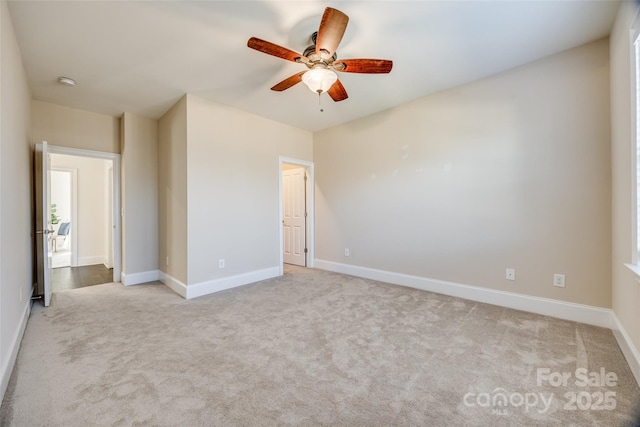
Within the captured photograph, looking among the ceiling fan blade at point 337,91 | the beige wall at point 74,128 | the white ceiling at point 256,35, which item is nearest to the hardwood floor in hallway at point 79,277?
the beige wall at point 74,128

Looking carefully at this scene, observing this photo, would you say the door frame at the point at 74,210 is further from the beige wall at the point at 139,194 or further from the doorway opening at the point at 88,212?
the beige wall at the point at 139,194

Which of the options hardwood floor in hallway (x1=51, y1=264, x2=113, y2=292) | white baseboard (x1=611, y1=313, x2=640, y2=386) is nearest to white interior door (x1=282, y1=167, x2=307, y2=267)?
hardwood floor in hallway (x1=51, y1=264, x2=113, y2=292)

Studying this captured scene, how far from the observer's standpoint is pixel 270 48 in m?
2.02

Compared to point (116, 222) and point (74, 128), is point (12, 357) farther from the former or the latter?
point (74, 128)

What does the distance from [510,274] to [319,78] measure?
288 cm

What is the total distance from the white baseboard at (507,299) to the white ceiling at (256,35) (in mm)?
2489

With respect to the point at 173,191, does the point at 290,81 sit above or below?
above

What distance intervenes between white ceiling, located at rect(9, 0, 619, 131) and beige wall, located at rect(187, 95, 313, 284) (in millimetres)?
535

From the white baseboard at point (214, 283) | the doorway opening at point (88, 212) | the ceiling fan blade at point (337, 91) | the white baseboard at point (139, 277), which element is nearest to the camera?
the ceiling fan blade at point (337, 91)

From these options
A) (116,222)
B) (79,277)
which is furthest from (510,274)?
A: (79,277)

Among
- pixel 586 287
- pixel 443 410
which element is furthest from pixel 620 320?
pixel 443 410

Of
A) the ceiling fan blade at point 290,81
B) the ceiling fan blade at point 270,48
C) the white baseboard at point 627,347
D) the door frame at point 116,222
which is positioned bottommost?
the white baseboard at point 627,347

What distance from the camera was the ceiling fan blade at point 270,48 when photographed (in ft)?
6.35

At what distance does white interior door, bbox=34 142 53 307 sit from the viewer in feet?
10.3
